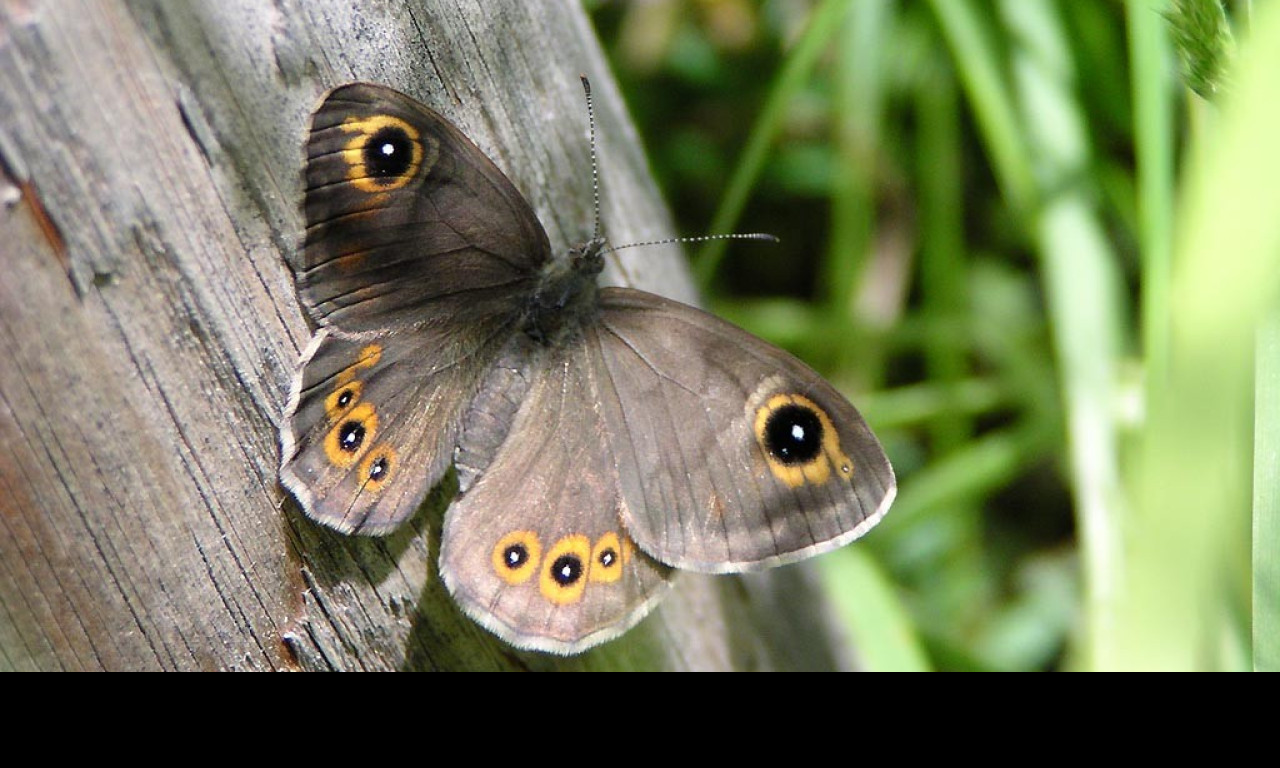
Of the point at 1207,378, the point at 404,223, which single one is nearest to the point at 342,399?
the point at 404,223

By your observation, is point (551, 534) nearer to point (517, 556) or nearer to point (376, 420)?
point (517, 556)

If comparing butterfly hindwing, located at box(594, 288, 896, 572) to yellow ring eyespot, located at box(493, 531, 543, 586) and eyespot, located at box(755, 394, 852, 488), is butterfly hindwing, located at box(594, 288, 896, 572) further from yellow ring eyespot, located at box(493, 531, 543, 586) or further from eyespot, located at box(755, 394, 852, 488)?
yellow ring eyespot, located at box(493, 531, 543, 586)

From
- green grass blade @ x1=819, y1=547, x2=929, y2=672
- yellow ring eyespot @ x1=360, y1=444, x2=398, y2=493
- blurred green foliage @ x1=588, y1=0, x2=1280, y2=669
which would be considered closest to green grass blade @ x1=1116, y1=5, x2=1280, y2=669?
blurred green foliage @ x1=588, y1=0, x2=1280, y2=669

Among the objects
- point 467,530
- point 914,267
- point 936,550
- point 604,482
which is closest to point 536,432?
point 604,482

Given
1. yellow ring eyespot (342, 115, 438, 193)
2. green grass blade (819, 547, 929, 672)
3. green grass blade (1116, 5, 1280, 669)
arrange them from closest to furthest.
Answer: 1. green grass blade (1116, 5, 1280, 669)
2. yellow ring eyespot (342, 115, 438, 193)
3. green grass blade (819, 547, 929, 672)

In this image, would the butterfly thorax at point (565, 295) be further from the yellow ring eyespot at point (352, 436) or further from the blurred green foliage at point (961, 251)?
the blurred green foliage at point (961, 251)
